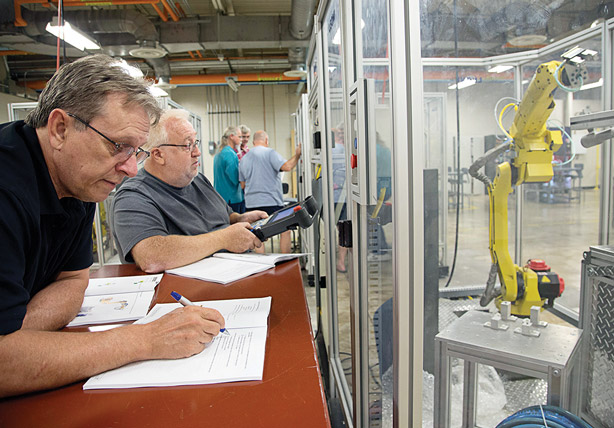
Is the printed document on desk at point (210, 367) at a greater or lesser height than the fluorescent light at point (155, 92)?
lesser

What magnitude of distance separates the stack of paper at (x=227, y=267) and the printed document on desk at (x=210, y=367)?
43 centimetres

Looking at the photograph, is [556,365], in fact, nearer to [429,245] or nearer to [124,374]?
[429,245]

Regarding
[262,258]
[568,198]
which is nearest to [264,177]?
[262,258]

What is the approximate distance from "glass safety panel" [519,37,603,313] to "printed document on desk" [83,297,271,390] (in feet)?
5.60

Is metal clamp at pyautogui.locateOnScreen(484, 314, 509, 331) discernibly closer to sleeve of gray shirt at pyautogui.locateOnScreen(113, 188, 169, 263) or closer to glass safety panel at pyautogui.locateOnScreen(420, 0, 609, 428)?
glass safety panel at pyautogui.locateOnScreen(420, 0, 609, 428)

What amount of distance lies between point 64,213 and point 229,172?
4.28m

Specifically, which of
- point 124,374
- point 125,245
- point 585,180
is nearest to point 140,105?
point 124,374

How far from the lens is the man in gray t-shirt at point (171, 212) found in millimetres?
1475

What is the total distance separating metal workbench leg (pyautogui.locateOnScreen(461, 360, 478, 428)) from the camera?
1.12m

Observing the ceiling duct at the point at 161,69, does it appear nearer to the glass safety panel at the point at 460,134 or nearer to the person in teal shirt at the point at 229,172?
the person in teal shirt at the point at 229,172

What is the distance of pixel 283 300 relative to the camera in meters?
1.10

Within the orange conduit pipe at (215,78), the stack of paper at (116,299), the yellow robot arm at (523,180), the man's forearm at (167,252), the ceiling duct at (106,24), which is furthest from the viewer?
the orange conduit pipe at (215,78)

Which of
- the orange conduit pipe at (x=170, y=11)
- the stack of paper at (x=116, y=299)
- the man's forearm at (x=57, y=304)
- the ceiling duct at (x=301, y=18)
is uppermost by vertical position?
the orange conduit pipe at (x=170, y=11)

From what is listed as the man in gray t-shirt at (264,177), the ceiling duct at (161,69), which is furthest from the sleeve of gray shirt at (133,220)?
the ceiling duct at (161,69)
